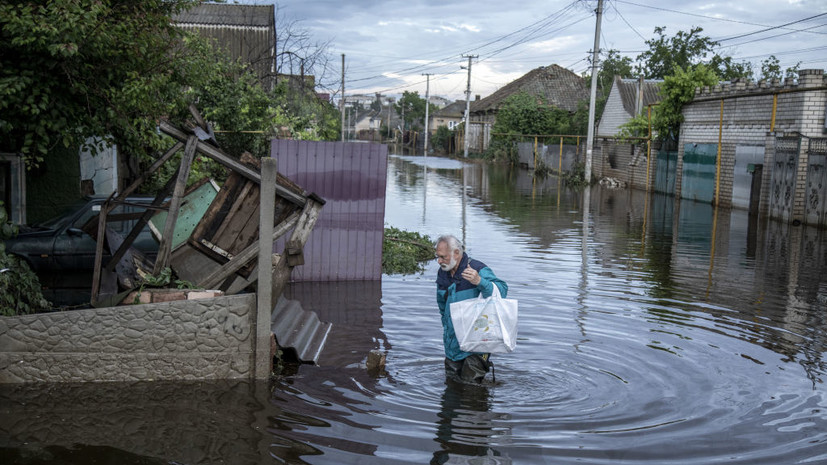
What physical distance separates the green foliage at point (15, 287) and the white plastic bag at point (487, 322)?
444 centimetres

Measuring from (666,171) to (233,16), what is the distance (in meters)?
18.4

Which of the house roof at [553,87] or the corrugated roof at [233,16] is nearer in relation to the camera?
the corrugated roof at [233,16]

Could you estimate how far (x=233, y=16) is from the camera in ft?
98.5

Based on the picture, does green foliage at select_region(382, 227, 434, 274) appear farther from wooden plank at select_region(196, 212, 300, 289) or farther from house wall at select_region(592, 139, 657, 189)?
house wall at select_region(592, 139, 657, 189)

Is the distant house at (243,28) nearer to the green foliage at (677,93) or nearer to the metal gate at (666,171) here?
the green foliage at (677,93)

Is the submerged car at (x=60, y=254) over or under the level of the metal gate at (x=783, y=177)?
under

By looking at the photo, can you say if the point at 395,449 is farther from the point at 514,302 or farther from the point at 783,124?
the point at 783,124

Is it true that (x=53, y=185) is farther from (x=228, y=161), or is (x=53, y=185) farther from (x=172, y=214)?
(x=172, y=214)

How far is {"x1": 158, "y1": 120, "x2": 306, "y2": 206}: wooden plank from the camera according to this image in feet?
26.3

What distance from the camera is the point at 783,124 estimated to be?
23094 millimetres

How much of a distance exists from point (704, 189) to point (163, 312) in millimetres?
24278

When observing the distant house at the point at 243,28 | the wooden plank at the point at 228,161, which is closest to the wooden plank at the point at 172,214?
the wooden plank at the point at 228,161

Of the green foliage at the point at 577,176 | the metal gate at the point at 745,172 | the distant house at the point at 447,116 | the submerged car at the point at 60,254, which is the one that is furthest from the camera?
the distant house at the point at 447,116

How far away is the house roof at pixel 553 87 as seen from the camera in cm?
6669
